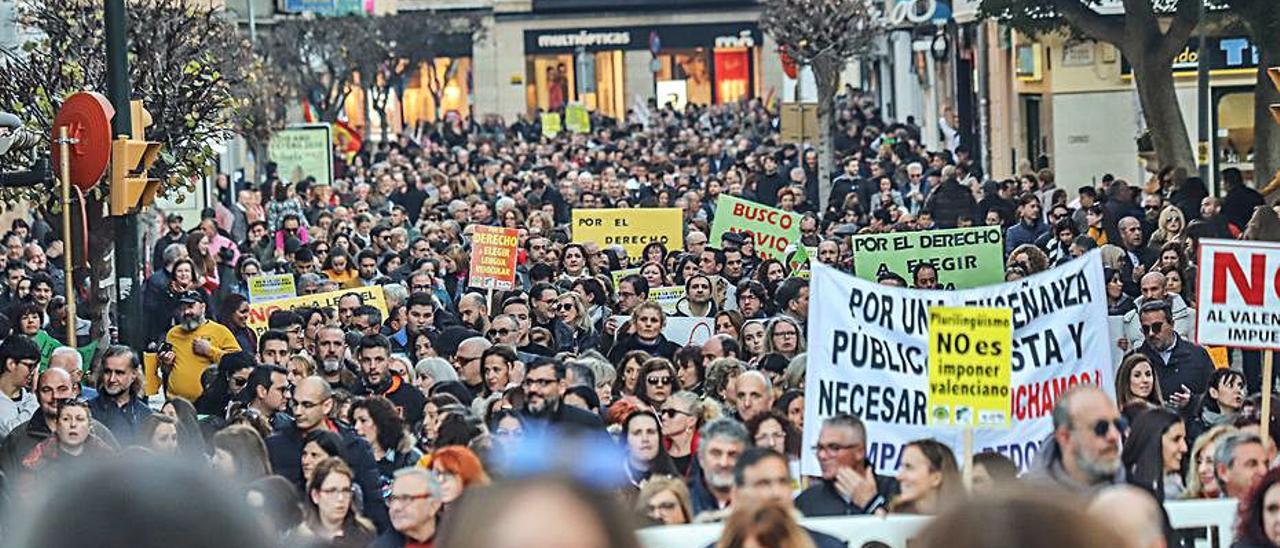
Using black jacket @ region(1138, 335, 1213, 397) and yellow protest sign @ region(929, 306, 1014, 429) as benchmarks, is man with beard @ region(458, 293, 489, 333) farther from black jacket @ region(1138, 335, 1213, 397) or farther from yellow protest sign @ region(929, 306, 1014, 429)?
yellow protest sign @ region(929, 306, 1014, 429)

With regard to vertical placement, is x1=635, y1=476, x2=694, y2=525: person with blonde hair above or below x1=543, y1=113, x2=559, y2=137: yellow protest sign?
below

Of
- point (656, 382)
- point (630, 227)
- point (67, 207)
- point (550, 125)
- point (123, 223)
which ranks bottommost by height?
point (656, 382)

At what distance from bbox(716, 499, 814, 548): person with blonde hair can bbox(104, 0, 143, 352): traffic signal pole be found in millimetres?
10254

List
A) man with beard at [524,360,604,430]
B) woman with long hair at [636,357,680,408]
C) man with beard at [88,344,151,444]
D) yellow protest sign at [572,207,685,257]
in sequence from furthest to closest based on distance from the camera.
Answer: yellow protest sign at [572,207,685,257]
man with beard at [88,344,151,444]
woman with long hair at [636,357,680,408]
man with beard at [524,360,604,430]

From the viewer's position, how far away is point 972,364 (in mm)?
8844

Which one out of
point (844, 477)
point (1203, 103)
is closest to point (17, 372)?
point (844, 477)

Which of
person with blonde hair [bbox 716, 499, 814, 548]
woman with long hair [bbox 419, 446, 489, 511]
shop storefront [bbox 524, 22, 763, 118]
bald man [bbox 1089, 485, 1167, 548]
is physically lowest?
woman with long hair [bbox 419, 446, 489, 511]

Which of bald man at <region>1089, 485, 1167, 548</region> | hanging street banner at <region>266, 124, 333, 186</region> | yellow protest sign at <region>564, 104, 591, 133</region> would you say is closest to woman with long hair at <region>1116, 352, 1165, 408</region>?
bald man at <region>1089, 485, 1167, 548</region>

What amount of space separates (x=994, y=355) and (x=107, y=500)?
6947 mm

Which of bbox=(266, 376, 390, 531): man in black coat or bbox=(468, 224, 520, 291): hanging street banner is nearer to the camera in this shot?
bbox=(266, 376, 390, 531): man in black coat

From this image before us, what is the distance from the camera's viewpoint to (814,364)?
998 centimetres

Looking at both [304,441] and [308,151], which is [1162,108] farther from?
[308,151]

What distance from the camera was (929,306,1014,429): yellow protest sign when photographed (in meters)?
8.77

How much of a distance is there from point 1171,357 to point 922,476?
567 cm
